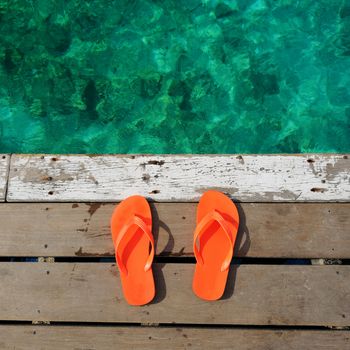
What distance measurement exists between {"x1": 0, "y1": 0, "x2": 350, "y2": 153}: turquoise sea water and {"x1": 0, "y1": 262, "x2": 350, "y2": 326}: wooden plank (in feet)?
3.81

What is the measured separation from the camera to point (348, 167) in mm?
2039

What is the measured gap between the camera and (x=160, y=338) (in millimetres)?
1883

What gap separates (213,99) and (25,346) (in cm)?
A: 213

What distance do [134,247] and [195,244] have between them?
1.27 ft

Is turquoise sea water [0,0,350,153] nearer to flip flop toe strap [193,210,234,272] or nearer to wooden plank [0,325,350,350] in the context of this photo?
flip flop toe strap [193,210,234,272]

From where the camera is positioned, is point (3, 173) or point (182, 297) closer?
point (182, 297)

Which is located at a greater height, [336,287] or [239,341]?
[336,287]

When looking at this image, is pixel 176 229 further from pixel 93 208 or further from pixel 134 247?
pixel 93 208

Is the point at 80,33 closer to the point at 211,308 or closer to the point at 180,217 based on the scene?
the point at 180,217

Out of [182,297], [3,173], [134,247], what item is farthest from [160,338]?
[3,173]

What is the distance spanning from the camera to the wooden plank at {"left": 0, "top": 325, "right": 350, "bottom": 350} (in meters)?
1.86

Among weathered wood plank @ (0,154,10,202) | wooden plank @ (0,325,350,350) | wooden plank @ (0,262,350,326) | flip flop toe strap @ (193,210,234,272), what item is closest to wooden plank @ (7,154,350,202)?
weathered wood plank @ (0,154,10,202)

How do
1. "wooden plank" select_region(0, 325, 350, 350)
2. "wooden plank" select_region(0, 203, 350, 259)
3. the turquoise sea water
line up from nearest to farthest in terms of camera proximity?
1. "wooden plank" select_region(0, 325, 350, 350)
2. "wooden plank" select_region(0, 203, 350, 259)
3. the turquoise sea water

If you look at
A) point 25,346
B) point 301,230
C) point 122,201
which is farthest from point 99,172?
point 301,230
